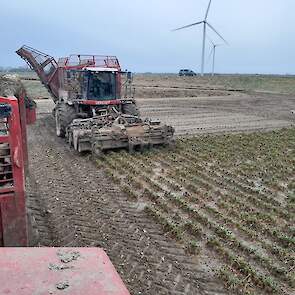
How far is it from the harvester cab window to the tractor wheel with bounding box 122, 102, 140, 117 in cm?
54

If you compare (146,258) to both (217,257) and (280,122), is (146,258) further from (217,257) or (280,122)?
(280,122)

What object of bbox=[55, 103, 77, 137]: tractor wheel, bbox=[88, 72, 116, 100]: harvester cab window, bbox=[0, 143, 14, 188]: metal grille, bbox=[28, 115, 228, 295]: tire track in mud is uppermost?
bbox=[88, 72, 116, 100]: harvester cab window

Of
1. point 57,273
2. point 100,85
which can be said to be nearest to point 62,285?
point 57,273

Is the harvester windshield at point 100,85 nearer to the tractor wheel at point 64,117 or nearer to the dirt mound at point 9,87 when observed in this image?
the tractor wheel at point 64,117

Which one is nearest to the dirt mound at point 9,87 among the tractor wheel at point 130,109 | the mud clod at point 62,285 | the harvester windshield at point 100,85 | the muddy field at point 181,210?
the muddy field at point 181,210

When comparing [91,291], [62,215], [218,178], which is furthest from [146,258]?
[218,178]

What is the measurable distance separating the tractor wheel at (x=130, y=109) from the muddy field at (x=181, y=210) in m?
1.99

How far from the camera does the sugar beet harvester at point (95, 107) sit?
36.6 feet

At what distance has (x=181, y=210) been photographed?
7.02 meters

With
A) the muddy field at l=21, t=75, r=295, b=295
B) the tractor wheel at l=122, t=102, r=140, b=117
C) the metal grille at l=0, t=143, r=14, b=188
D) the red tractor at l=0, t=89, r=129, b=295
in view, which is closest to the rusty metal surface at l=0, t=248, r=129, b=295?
the red tractor at l=0, t=89, r=129, b=295

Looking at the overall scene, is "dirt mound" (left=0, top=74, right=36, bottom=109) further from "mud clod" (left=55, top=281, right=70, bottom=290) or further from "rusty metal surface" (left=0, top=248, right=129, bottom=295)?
"mud clod" (left=55, top=281, right=70, bottom=290)

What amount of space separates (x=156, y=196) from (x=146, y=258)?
7.73 ft

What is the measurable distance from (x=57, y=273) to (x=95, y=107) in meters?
11.7

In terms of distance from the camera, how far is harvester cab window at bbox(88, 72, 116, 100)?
1347cm
